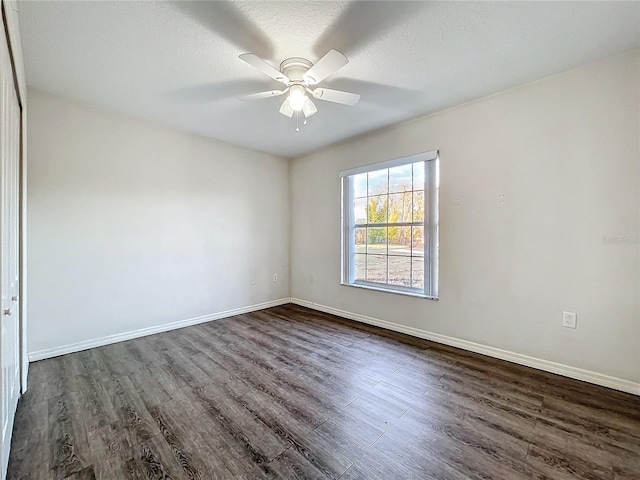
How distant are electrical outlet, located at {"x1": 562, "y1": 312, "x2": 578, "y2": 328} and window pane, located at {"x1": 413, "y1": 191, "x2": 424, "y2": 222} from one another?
1.52 m

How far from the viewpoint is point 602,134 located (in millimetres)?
2154

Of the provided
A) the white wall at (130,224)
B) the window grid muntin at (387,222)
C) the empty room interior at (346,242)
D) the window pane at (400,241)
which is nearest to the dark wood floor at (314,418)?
the empty room interior at (346,242)

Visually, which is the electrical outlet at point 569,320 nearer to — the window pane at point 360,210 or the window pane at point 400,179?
the window pane at point 400,179

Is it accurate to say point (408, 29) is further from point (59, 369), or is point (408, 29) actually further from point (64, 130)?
point (59, 369)

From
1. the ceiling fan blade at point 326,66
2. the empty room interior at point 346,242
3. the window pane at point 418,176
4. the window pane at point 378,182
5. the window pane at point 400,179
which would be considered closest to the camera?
the empty room interior at point 346,242

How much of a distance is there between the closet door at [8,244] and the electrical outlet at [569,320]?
360 cm

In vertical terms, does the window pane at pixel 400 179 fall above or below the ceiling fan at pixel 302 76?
below

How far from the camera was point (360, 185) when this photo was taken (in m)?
3.90

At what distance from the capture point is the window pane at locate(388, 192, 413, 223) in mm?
3365

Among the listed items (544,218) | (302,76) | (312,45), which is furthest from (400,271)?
(312,45)

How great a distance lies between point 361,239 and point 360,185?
757 mm

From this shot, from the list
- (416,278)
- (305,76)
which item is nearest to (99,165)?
(305,76)

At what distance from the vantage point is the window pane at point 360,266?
12.8ft

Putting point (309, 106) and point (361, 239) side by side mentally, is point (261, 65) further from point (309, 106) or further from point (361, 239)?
point (361, 239)
